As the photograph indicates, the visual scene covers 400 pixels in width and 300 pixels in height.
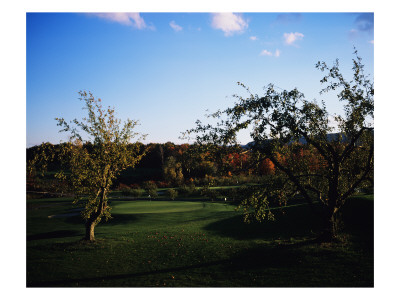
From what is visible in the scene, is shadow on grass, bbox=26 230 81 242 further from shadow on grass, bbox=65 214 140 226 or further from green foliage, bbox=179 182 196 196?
green foliage, bbox=179 182 196 196

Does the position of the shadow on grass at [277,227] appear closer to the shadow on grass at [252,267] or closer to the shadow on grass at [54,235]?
the shadow on grass at [252,267]

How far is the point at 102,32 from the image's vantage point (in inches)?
361

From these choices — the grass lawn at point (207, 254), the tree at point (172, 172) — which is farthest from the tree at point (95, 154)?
the tree at point (172, 172)

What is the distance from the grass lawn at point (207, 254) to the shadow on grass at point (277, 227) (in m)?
0.05

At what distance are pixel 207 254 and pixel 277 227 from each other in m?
5.74

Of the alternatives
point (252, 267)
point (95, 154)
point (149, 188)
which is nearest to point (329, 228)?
point (252, 267)

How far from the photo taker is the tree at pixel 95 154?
1009 centimetres

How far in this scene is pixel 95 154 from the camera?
1041 centimetres

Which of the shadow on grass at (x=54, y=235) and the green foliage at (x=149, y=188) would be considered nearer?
the shadow on grass at (x=54, y=235)

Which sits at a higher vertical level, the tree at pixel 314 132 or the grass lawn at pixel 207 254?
the tree at pixel 314 132

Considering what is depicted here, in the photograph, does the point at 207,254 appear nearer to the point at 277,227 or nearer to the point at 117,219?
the point at 277,227

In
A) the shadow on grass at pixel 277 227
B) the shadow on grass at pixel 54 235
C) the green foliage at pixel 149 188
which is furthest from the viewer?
the green foliage at pixel 149 188

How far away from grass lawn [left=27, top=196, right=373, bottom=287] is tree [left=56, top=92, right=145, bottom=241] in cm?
217
